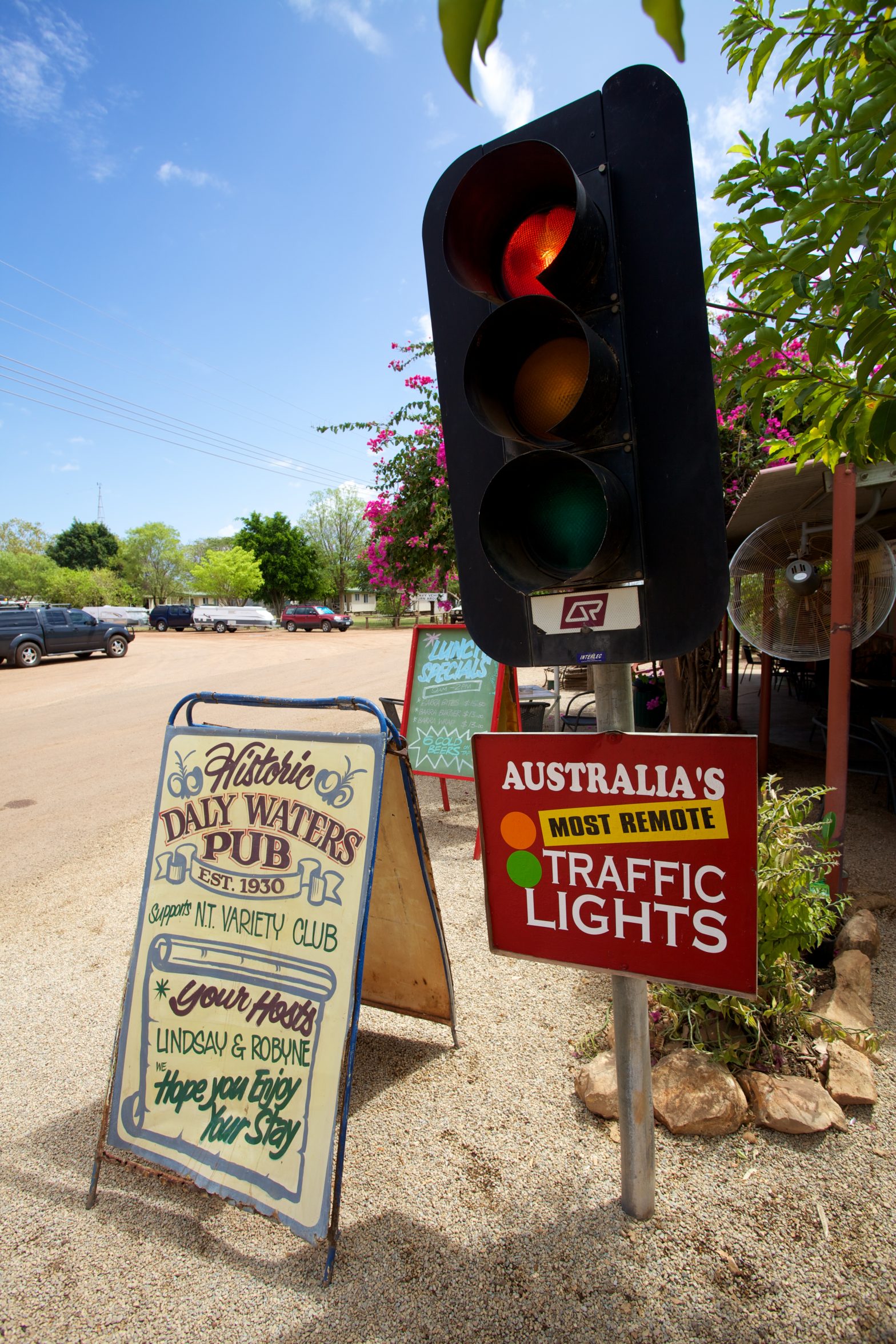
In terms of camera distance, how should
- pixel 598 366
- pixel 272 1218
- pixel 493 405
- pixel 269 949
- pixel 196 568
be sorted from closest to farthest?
pixel 598 366 → pixel 493 405 → pixel 272 1218 → pixel 269 949 → pixel 196 568

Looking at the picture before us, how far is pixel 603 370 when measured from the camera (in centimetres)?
145

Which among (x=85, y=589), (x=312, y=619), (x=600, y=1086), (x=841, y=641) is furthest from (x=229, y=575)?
(x=600, y=1086)

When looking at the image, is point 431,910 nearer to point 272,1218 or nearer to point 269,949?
point 269,949

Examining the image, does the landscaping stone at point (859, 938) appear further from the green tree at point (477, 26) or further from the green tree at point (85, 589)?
the green tree at point (85, 589)

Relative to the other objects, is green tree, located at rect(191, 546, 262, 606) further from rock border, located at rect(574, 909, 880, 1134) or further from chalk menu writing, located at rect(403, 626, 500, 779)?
rock border, located at rect(574, 909, 880, 1134)

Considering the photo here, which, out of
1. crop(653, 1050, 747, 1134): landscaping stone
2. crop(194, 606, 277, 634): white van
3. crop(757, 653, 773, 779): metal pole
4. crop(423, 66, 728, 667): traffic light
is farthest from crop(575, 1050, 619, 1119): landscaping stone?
crop(194, 606, 277, 634): white van

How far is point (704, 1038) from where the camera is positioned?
2.54 meters

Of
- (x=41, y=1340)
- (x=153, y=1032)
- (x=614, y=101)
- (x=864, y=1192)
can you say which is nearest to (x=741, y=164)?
(x=614, y=101)

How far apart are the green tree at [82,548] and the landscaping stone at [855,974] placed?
89.2m

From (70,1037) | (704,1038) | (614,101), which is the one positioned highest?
(614,101)

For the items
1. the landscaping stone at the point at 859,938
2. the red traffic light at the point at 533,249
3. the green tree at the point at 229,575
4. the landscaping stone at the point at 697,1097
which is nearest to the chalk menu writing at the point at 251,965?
the landscaping stone at the point at 697,1097

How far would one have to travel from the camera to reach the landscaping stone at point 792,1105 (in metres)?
2.22

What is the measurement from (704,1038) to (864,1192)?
2.01 ft

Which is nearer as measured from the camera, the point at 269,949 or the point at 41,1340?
the point at 41,1340
